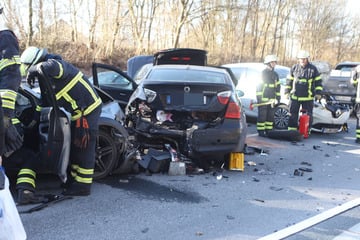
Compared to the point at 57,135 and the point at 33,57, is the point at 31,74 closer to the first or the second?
the point at 33,57

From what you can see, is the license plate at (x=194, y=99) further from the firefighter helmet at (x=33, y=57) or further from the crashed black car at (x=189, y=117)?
the firefighter helmet at (x=33, y=57)

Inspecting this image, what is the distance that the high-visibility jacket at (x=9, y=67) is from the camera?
353 centimetres

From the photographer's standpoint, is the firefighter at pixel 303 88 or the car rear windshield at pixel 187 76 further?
the firefighter at pixel 303 88

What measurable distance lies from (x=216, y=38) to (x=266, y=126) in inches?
958

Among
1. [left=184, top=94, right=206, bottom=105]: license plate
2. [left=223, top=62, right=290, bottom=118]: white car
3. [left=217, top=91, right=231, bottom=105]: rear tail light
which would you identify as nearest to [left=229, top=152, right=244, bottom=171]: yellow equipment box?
[left=217, top=91, right=231, bottom=105]: rear tail light

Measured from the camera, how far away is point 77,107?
4398 mm

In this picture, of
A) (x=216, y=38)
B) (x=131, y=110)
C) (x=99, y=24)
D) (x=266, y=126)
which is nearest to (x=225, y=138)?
(x=131, y=110)

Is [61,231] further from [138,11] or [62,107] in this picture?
[138,11]

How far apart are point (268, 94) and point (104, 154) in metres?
4.97

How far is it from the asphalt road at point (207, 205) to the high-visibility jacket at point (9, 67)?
1.16 m

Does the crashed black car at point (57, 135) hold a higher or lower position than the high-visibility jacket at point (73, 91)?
lower

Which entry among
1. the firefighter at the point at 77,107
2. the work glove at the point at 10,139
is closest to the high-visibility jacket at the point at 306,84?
the firefighter at the point at 77,107

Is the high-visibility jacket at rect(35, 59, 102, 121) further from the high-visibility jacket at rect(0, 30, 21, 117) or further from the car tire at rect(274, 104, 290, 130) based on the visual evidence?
the car tire at rect(274, 104, 290, 130)

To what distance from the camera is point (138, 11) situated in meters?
24.7
